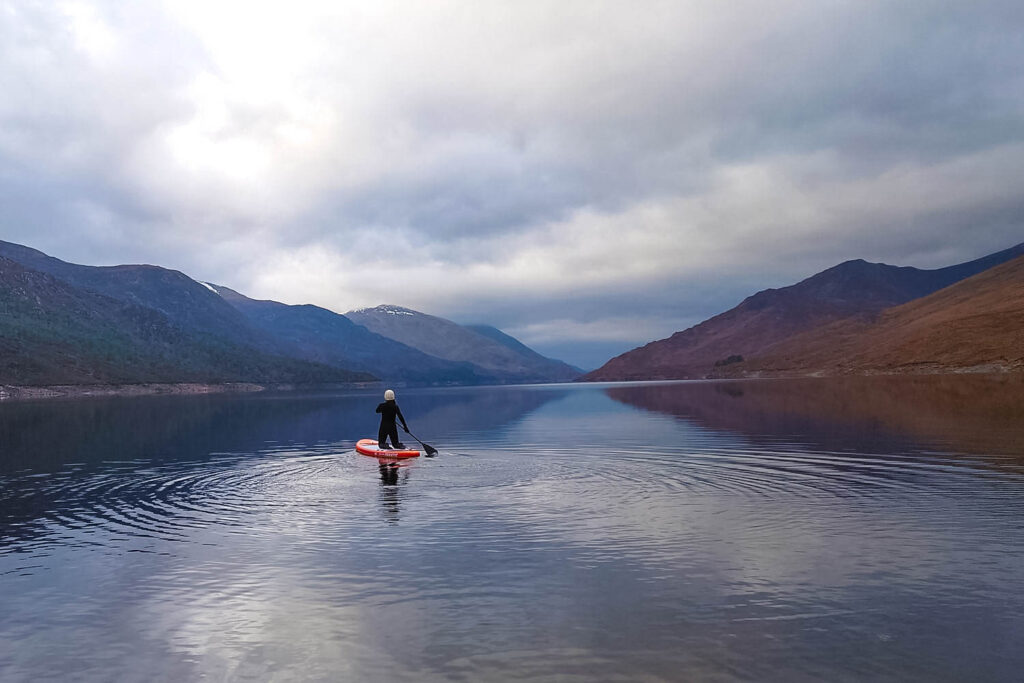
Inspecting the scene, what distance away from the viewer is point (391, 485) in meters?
32.6

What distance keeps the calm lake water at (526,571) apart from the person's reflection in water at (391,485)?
0.68ft

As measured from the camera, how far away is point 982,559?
1767 centimetres

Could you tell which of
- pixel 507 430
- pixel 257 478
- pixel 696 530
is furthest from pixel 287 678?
pixel 507 430

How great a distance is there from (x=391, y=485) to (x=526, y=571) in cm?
1603

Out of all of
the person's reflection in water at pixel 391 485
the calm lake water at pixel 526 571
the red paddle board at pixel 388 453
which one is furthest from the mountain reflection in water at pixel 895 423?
the person's reflection in water at pixel 391 485

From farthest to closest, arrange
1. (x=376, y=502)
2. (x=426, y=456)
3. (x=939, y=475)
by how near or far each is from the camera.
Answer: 1. (x=426, y=456)
2. (x=939, y=475)
3. (x=376, y=502)

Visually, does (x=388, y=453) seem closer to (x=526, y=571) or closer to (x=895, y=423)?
(x=526, y=571)

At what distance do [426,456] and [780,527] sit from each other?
88.5 feet

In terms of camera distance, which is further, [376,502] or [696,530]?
[376,502]

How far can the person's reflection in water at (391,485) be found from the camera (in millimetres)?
25667

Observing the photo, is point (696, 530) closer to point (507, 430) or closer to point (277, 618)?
point (277, 618)

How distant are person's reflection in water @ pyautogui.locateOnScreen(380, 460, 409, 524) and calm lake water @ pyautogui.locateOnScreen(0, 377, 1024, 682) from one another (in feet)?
0.68

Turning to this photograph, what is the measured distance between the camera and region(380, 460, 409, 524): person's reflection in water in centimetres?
2567

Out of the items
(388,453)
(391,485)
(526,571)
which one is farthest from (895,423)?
(526,571)
